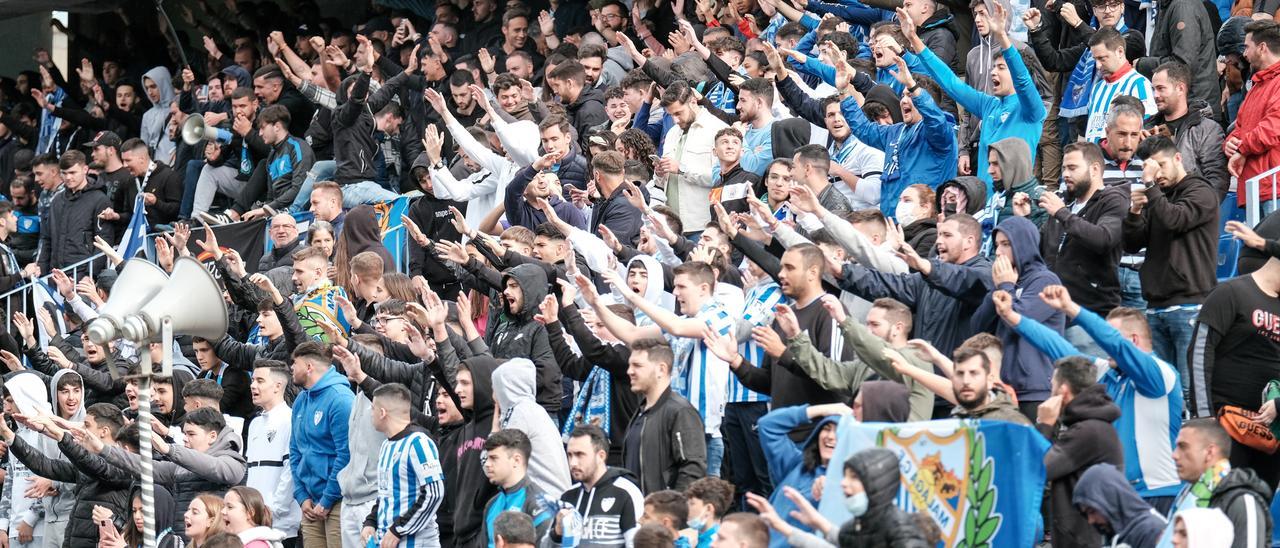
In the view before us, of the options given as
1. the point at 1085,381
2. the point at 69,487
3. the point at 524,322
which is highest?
the point at 1085,381

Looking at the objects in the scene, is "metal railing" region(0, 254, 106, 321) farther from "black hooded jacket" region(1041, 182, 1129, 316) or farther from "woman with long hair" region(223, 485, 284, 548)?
"black hooded jacket" region(1041, 182, 1129, 316)

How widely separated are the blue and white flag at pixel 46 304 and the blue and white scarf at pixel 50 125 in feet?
20.7

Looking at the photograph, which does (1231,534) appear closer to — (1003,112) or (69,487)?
(1003,112)

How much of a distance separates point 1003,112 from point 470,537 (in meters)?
4.74

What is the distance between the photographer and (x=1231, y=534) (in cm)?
748

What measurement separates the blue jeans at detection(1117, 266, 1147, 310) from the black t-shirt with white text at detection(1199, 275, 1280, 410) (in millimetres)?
1371

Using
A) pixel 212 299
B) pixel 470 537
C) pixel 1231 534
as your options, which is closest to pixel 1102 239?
pixel 1231 534

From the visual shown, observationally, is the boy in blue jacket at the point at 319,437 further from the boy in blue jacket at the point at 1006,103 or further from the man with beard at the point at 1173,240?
the man with beard at the point at 1173,240

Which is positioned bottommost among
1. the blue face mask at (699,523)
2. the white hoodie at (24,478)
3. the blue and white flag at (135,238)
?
the white hoodie at (24,478)

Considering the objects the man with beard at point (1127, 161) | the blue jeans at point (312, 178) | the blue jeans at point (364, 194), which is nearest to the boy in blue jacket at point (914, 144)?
the man with beard at point (1127, 161)

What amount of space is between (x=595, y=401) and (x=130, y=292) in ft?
8.99

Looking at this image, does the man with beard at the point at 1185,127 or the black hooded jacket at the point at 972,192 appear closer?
the black hooded jacket at the point at 972,192

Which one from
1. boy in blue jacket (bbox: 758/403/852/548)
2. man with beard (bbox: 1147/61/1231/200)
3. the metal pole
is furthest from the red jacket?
the metal pole

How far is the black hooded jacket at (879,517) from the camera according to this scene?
7078 millimetres
